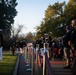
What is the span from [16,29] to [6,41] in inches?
1624

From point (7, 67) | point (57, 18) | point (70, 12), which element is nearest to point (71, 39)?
point (7, 67)

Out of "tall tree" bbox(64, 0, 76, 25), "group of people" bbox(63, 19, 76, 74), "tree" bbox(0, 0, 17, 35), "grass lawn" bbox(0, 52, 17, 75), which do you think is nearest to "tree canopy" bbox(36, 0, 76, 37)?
"tall tree" bbox(64, 0, 76, 25)

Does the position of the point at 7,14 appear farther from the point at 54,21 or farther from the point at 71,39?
the point at 71,39

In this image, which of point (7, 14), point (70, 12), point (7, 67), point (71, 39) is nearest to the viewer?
point (71, 39)

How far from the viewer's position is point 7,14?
2837 inches

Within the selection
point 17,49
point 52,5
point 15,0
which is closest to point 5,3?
point 15,0

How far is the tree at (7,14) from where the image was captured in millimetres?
69125

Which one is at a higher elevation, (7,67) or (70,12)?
(70,12)

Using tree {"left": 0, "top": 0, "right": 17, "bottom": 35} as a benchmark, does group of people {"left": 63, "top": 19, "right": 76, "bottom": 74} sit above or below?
below

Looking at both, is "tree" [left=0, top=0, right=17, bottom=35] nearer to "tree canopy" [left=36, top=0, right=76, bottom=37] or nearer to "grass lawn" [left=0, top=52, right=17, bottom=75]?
"tree canopy" [left=36, top=0, right=76, bottom=37]

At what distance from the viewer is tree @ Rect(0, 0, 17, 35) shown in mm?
69125

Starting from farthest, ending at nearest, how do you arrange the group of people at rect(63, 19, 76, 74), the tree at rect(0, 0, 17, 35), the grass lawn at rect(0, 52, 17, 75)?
the tree at rect(0, 0, 17, 35)
the grass lawn at rect(0, 52, 17, 75)
the group of people at rect(63, 19, 76, 74)

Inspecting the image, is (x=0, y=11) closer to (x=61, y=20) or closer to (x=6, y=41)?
(x=61, y=20)

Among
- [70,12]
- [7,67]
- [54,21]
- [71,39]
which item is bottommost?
[7,67]
